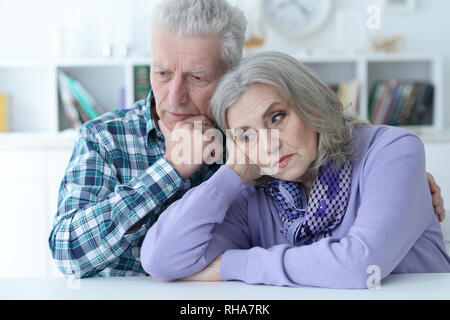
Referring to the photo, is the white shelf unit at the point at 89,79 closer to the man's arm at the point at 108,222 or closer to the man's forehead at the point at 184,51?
the man's forehead at the point at 184,51

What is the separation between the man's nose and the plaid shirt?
0.44ft

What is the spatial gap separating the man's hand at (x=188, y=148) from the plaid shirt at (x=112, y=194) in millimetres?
24

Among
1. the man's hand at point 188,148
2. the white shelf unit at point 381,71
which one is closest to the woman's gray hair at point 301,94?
the man's hand at point 188,148

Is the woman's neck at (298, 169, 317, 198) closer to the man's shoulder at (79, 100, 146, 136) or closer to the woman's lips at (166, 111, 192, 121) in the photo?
the woman's lips at (166, 111, 192, 121)

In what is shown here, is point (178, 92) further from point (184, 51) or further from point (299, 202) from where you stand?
point (299, 202)

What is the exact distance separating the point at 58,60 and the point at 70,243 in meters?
2.26

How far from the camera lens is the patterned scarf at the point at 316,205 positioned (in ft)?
4.07

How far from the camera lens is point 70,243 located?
1303 millimetres

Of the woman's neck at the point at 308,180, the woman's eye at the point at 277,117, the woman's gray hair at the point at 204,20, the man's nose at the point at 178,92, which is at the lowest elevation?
the woman's neck at the point at 308,180

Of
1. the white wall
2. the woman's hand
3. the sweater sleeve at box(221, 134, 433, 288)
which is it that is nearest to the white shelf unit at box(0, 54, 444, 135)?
the white wall

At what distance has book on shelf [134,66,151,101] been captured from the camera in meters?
3.35

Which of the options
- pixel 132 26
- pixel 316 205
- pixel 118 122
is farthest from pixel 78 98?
pixel 316 205
